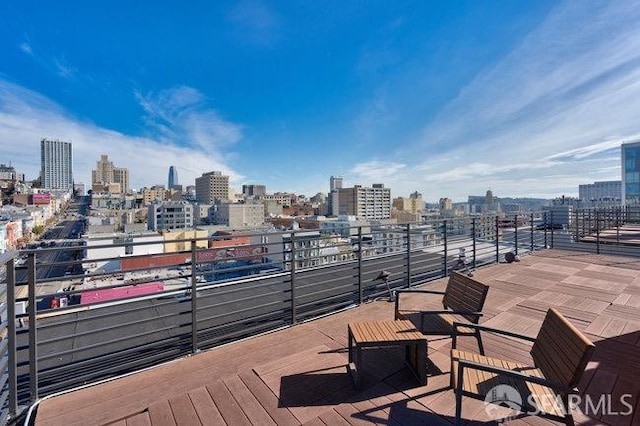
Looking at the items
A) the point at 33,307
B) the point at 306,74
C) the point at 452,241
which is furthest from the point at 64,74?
the point at 452,241

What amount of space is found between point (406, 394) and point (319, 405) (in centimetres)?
69

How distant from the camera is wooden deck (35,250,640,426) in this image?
2.01 metres

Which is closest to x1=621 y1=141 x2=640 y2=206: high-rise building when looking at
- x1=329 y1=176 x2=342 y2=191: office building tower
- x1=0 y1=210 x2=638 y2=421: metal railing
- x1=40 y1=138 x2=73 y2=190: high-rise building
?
x1=0 y1=210 x2=638 y2=421: metal railing

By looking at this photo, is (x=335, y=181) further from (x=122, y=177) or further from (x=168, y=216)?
(x=122, y=177)

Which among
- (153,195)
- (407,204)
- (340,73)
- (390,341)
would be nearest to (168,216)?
(153,195)

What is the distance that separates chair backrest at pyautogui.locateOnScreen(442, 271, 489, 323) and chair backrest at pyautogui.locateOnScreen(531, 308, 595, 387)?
575mm

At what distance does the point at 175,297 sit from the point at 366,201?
8346 cm

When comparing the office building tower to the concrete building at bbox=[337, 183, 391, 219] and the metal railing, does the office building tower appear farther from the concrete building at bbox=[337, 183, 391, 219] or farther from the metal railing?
the metal railing

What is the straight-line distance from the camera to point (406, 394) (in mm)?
2240

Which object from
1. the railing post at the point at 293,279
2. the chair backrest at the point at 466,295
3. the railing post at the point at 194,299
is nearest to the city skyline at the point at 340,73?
the chair backrest at the point at 466,295

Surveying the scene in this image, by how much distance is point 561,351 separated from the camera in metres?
1.67

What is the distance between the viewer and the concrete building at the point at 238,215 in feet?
224

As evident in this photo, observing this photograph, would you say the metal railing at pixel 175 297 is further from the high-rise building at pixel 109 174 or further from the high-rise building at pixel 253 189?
the high-rise building at pixel 109 174

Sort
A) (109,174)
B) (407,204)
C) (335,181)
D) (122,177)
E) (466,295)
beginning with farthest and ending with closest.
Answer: (122,177) < (109,174) < (335,181) < (407,204) < (466,295)
